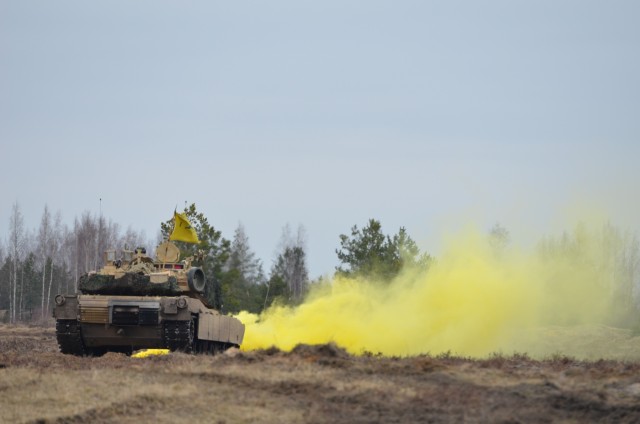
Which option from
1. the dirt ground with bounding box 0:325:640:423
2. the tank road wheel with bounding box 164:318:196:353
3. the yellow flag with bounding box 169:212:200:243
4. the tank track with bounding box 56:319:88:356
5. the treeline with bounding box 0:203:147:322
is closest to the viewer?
the dirt ground with bounding box 0:325:640:423

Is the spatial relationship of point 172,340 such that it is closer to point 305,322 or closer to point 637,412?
point 305,322

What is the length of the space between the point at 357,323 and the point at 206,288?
23.4ft

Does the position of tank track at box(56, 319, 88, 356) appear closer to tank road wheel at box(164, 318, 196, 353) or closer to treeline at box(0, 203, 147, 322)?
tank road wheel at box(164, 318, 196, 353)

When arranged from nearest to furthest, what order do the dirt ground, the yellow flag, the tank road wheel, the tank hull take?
1. the dirt ground
2. the tank hull
3. the tank road wheel
4. the yellow flag

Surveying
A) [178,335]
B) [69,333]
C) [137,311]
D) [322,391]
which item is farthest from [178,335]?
[322,391]

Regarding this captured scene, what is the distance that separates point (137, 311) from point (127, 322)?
43 cm

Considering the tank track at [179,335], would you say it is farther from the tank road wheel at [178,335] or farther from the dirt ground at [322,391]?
the dirt ground at [322,391]

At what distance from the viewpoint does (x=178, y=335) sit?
30.5 metres

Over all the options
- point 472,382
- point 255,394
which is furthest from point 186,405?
point 472,382

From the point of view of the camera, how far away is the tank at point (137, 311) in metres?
30.3

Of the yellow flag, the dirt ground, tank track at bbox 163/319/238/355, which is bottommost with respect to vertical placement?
the dirt ground

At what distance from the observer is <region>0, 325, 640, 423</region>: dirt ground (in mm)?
16125

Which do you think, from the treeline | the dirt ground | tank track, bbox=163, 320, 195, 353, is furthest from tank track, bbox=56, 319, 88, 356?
the treeline

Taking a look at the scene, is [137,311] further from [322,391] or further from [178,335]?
[322,391]
